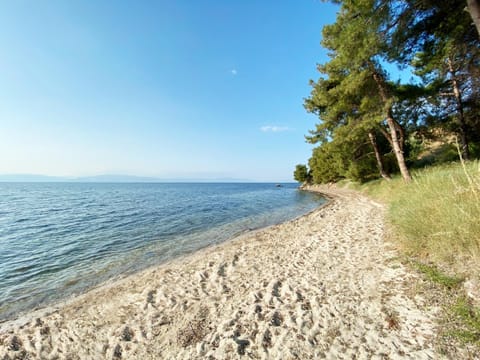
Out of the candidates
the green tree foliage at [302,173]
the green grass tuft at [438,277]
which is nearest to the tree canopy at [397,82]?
the green grass tuft at [438,277]

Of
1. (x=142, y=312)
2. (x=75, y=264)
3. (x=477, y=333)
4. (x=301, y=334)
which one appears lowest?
(x=75, y=264)

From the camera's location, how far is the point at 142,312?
414 cm

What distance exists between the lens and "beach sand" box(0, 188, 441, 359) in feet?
8.95

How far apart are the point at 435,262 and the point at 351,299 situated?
180 cm

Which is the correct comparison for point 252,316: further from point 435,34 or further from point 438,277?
point 435,34

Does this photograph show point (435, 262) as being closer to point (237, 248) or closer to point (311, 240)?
point (311, 240)

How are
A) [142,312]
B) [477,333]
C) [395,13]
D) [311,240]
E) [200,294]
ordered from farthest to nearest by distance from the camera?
[311,240], [395,13], [200,294], [142,312], [477,333]

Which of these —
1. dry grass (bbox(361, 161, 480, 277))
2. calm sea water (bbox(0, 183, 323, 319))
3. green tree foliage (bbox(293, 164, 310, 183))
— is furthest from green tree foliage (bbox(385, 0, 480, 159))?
green tree foliage (bbox(293, 164, 310, 183))

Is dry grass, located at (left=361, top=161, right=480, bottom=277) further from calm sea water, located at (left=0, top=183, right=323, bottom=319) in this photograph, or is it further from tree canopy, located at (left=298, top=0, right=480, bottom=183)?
calm sea water, located at (left=0, top=183, right=323, bottom=319)

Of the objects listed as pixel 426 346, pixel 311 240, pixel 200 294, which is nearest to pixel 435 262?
pixel 426 346

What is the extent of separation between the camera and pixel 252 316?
11.5 feet

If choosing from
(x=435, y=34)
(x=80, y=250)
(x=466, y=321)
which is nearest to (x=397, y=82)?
(x=435, y=34)

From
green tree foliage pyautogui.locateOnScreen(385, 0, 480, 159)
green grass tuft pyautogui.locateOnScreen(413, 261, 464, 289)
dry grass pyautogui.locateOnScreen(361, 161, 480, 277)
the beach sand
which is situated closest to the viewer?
the beach sand

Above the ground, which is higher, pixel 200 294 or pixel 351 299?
pixel 351 299
